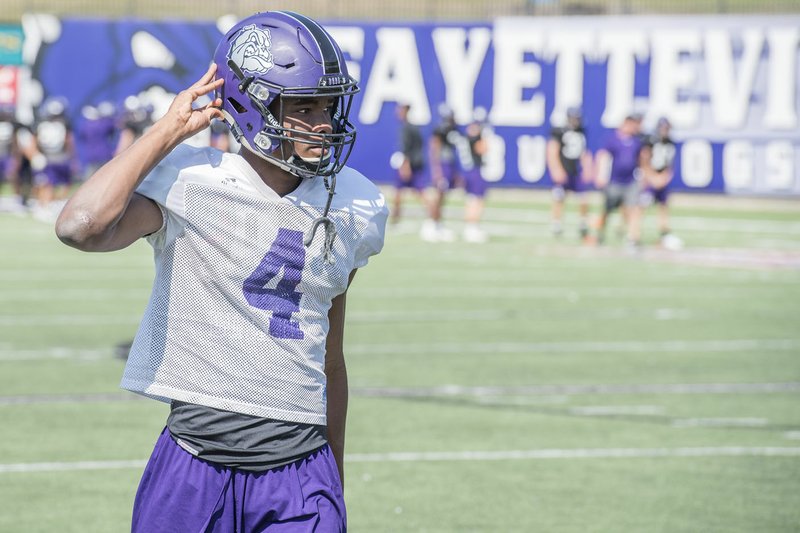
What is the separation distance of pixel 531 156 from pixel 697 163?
11.5 ft

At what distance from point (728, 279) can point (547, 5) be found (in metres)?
17.2

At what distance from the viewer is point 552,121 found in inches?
1162

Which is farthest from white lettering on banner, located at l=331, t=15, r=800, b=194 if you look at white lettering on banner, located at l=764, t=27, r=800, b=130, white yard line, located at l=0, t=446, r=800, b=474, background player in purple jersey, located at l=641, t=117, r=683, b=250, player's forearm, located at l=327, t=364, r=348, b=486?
player's forearm, located at l=327, t=364, r=348, b=486

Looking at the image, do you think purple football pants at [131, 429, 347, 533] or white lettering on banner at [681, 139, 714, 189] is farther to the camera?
white lettering on banner at [681, 139, 714, 189]

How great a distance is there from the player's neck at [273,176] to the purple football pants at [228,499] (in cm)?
72

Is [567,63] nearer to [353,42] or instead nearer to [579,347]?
[353,42]

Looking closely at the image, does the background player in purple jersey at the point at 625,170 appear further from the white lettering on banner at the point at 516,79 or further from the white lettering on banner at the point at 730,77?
the white lettering on banner at the point at 516,79

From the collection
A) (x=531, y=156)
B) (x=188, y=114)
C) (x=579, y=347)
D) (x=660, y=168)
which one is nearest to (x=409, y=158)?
(x=660, y=168)

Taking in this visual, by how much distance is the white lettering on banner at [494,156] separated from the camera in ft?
98.0

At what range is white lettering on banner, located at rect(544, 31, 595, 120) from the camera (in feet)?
96.4

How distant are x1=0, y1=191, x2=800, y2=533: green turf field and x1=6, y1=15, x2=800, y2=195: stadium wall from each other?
11.3m

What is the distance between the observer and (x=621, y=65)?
29125mm

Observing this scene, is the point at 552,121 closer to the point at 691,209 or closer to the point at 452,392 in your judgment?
the point at 691,209

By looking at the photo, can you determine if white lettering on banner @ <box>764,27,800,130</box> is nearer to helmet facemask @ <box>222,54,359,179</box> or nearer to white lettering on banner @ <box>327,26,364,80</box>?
white lettering on banner @ <box>327,26,364,80</box>
